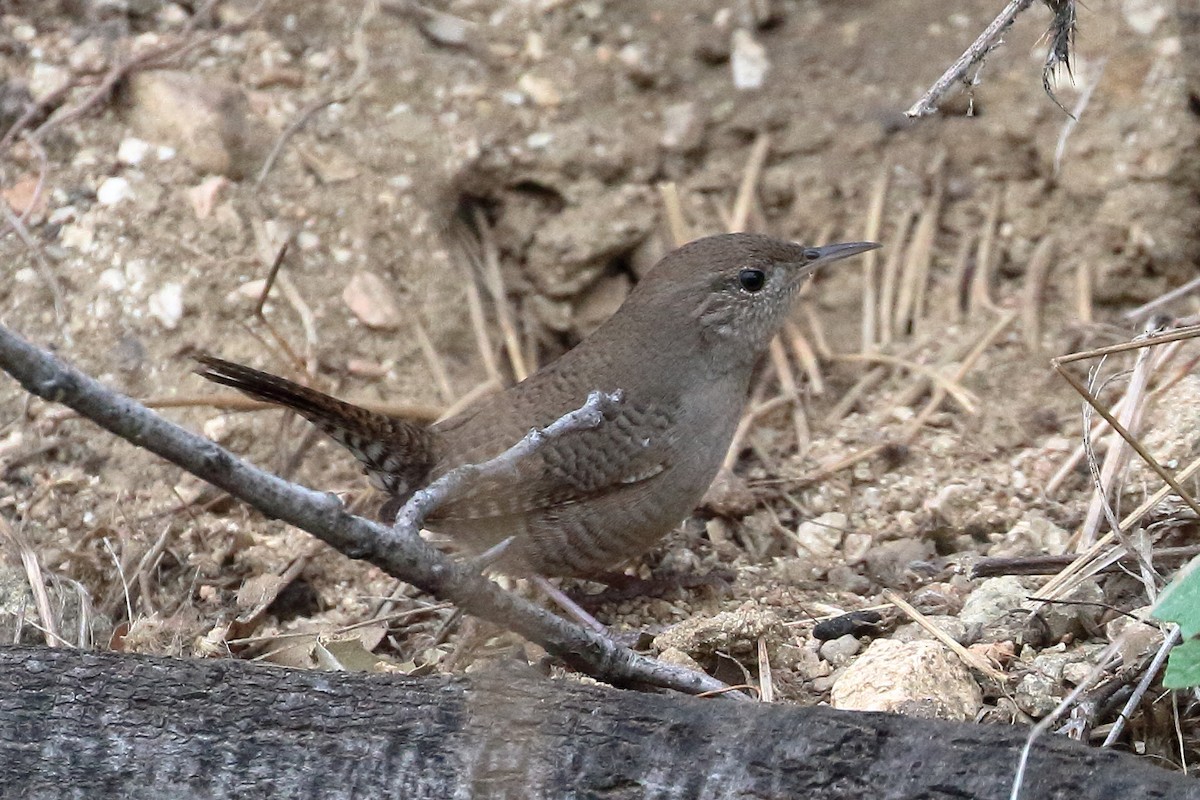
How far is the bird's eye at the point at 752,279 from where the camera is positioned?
12.2ft

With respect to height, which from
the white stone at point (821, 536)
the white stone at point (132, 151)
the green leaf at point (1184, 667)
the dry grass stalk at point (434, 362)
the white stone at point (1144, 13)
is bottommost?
the green leaf at point (1184, 667)

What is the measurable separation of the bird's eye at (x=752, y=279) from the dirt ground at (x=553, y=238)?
0.58 meters

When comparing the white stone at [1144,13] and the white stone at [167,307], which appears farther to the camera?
the white stone at [1144,13]

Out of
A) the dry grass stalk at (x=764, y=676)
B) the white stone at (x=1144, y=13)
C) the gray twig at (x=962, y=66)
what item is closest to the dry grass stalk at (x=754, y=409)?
the dry grass stalk at (x=764, y=676)

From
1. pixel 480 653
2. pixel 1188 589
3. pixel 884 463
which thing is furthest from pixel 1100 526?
pixel 480 653

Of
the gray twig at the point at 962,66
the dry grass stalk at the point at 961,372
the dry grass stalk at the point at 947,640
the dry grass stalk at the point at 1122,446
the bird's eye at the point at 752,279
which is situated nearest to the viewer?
the gray twig at the point at 962,66

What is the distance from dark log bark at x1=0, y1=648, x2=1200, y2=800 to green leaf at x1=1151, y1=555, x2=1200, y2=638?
0.22 m

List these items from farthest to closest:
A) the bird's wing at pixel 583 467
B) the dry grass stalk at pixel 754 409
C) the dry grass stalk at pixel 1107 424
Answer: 1. the dry grass stalk at pixel 754 409
2. the dry grass stalk at pixel 1107 424
3. the bird's wing at pixel 583 467

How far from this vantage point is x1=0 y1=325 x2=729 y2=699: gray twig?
5.11 feet

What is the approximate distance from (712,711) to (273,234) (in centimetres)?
277

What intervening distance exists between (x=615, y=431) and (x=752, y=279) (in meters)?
0.65

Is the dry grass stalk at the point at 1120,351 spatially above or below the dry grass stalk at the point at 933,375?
below

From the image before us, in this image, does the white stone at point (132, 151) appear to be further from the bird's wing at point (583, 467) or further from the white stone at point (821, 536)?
the white stone at point (821, 536)

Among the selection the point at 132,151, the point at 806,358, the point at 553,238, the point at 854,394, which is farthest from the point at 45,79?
the point at 854,394
